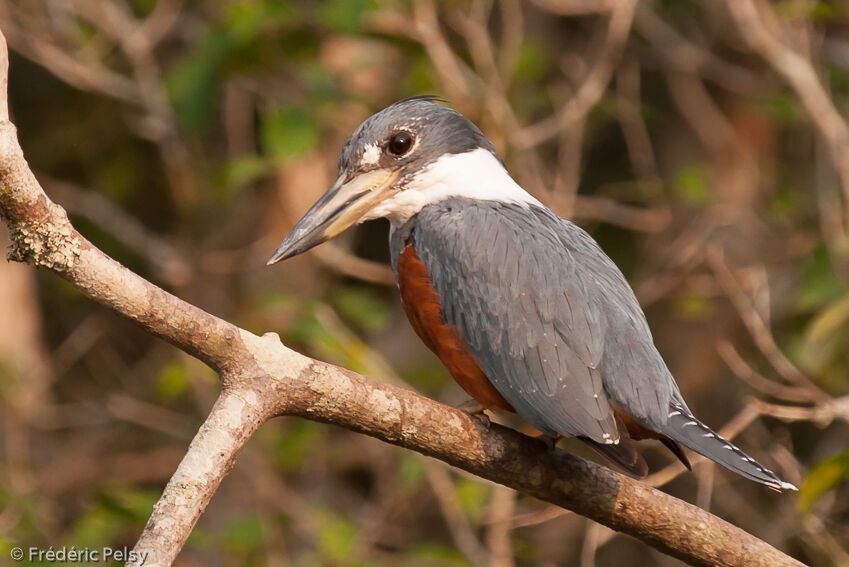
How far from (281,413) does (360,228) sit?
5.15 meters

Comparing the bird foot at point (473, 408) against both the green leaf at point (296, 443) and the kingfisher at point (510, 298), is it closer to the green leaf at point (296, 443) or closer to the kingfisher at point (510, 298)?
the kingfisher at point (510, 298)

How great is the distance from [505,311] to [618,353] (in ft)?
1.09

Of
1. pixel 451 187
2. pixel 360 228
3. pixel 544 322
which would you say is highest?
pixel 360 228

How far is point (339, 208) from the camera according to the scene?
10.6 ft

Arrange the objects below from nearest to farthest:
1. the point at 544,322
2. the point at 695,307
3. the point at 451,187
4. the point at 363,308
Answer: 1. the point at 544,322
2. the point at 451,187
3. the point at 363,308
4. the point at 695,307

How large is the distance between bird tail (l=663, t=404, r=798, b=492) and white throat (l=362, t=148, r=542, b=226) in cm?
90

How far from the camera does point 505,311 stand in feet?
9.75

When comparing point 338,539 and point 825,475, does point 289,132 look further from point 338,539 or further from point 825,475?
point 825,475

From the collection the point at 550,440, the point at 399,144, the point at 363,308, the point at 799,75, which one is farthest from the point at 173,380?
the point at 799,75

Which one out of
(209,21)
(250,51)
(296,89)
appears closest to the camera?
(250,51)

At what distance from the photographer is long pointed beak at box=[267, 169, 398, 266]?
10.3 ft

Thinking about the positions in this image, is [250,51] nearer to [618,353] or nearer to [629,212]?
[629,212]

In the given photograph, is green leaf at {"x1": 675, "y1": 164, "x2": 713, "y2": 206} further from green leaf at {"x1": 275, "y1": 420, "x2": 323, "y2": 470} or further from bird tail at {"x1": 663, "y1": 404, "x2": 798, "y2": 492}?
bird tail at {"x1": 663, "y1": 404, "x2": 798, "y2": 492}

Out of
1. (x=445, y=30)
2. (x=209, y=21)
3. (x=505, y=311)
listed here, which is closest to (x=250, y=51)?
(x=209, y=21)
